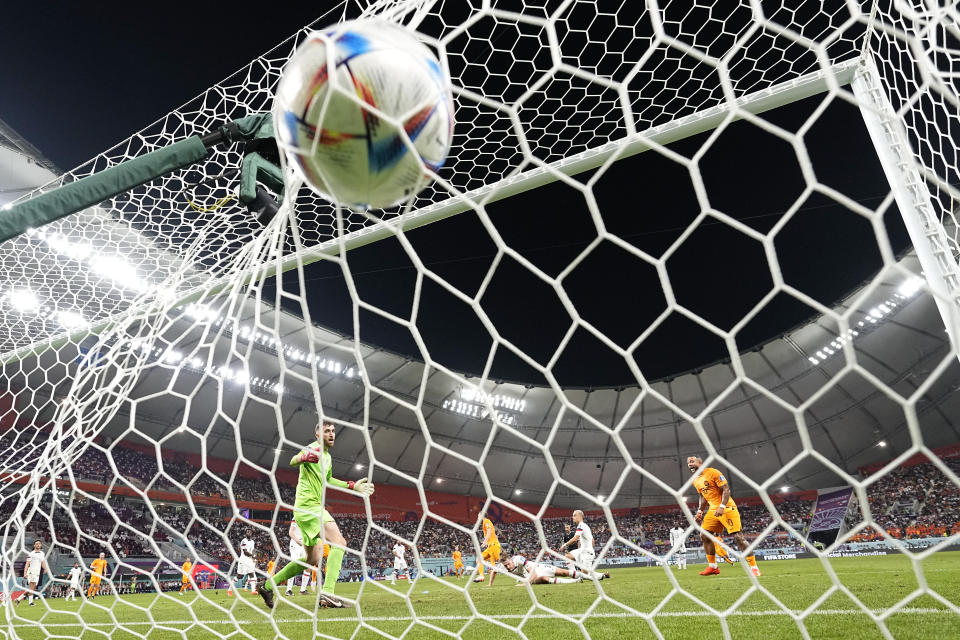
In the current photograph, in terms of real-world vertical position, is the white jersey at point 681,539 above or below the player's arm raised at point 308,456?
below

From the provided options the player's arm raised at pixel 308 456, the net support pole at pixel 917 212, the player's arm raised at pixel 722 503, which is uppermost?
the net support pole at pixel 917 212

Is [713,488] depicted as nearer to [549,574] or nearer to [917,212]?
[549,574]

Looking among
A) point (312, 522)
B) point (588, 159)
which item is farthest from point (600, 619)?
point (588, 159)

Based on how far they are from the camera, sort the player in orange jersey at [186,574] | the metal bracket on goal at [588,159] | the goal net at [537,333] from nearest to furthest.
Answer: the goal net at [537,333] < the player in orange jersey at [186,574] < the metal bracket on goal at [588,159]

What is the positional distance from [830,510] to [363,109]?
26501 mm

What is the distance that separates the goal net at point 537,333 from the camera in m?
1.95

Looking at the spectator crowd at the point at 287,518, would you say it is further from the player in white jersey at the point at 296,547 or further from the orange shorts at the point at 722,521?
the orange shorts at the point at 722,521

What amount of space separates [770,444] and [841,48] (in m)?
23.8

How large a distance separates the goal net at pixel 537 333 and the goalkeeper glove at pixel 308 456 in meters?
0.80

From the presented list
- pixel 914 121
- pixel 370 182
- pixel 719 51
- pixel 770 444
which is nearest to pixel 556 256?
pixel 719 51

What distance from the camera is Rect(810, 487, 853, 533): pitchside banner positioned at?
20297 millimetres

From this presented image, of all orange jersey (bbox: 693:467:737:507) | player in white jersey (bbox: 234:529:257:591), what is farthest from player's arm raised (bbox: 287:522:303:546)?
orange jersey (bbox: 693:467:737:507)

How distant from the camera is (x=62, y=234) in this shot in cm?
500

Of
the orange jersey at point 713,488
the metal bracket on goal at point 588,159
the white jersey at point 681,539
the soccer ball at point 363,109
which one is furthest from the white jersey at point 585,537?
the soccer ball at point 363,109
